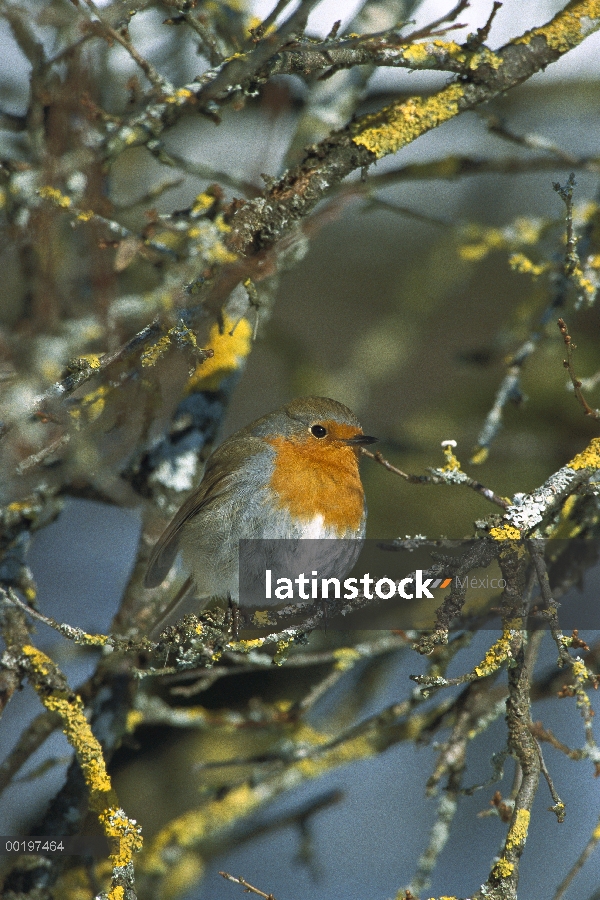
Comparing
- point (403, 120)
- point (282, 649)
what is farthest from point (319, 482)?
point (403, 120)

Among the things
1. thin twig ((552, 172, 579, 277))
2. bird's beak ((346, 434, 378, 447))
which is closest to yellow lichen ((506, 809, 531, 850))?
bird's beak ((346, 434, 378, 447))

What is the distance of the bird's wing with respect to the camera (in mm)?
2988

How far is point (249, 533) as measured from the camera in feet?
9.20

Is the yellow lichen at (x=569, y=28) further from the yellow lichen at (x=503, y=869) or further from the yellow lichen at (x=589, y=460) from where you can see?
the yellow lichen at (x=503, y=869)

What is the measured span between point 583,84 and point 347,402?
6.90ft

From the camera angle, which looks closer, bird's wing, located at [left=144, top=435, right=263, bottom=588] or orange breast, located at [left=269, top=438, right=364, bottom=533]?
orange breast, located at [left=269, top=438, right=364, bottom=533]

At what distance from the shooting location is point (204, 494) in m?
3.05

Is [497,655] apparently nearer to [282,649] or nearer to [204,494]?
[282,649]

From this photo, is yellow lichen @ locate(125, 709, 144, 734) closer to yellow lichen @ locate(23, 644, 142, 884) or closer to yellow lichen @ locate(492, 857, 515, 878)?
yellow lichen @ locate(23, 644, 142, 884)

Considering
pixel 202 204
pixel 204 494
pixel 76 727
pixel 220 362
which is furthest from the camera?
pixel 220 362

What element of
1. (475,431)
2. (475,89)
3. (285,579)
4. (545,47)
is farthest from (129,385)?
(475,431)

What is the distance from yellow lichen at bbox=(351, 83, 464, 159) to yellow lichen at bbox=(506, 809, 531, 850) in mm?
2094

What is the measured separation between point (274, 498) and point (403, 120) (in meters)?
1.41

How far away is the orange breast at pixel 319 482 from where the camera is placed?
2814mm
